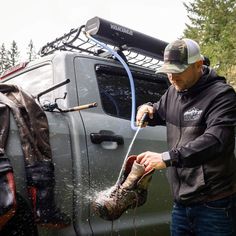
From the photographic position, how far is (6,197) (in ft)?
7.32

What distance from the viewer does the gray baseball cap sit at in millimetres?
2729

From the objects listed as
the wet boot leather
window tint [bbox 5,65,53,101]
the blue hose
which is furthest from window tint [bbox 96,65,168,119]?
the wet boot leather

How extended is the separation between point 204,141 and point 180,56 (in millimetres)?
586

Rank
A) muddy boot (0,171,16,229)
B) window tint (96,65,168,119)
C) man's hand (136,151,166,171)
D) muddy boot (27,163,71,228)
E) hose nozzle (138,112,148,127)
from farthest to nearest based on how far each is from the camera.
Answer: window tint (96,65,168,119)
hose nozzle (138,112,148,127)
muddy boot (27,163,71,228)
man's hand (136,151,166,171)
muddy boot (0,171,16,229)

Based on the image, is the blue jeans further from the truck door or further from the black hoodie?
the truck door

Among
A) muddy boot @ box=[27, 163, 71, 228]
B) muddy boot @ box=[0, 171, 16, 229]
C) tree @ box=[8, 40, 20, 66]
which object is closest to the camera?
muddy boot @ box=[0, 171, 16, 229]

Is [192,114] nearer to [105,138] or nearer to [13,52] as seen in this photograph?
[105,138]

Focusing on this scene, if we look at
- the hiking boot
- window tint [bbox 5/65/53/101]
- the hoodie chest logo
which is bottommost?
the hiking boot

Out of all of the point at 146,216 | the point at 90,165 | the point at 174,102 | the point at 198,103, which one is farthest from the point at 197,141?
the point at 146,216

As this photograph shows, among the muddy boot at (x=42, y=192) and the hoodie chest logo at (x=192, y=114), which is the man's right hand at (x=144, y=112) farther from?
the muddy boot at (x=42, y=192)

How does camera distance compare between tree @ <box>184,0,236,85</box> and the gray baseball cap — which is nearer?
the gray baseball cap

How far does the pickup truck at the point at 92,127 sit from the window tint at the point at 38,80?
1 centimetres

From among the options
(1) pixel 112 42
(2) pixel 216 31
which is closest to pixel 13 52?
(2) pixel 216 31

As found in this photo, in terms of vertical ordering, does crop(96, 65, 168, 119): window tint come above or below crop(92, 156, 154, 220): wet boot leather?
above
